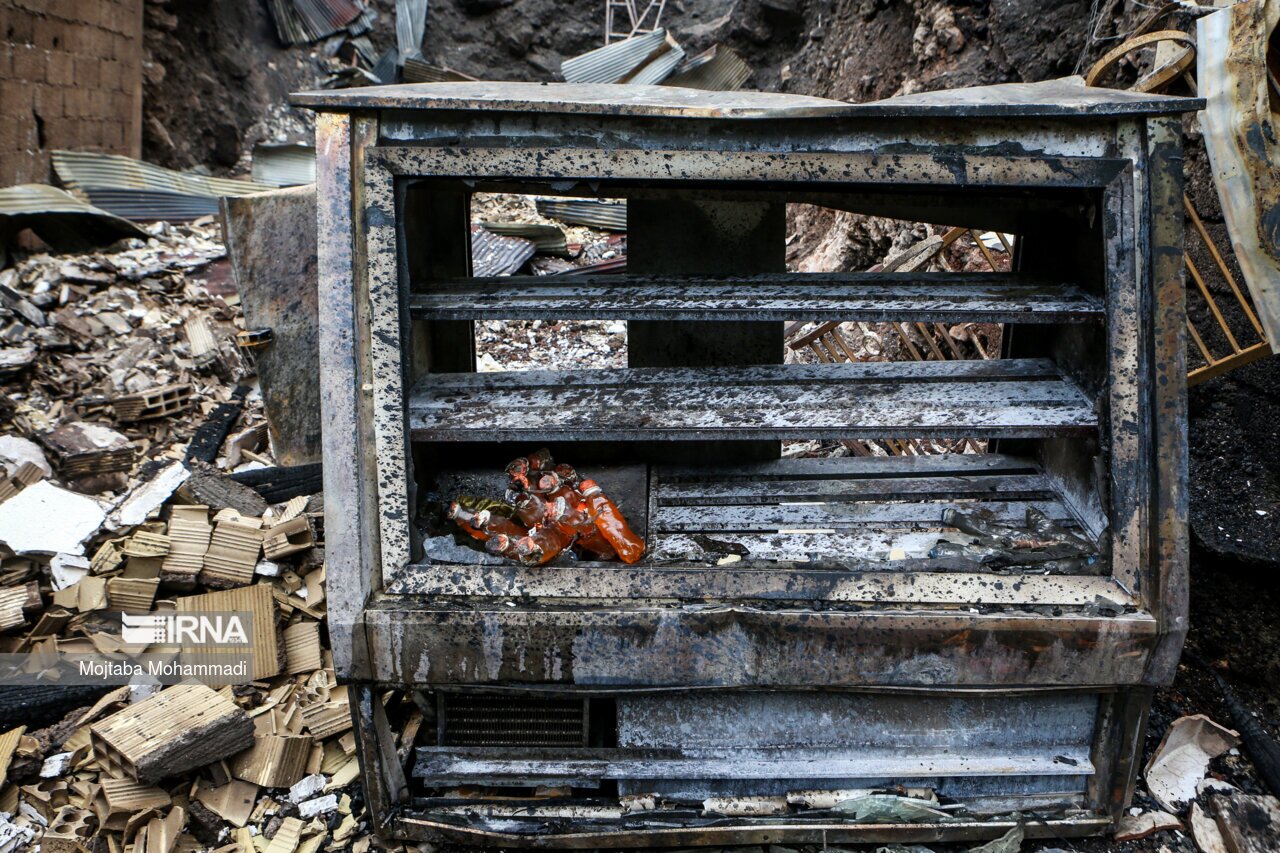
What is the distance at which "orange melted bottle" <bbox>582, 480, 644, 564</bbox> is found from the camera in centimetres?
218

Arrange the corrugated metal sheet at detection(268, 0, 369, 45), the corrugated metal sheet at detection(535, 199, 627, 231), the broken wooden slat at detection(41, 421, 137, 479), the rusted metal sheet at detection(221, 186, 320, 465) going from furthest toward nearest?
the corrugated metal sheet at detection(268, 0, 369, 45), the corrugated metal sheet at detection(535, 199, 627, 231), the broken wooden slat at detection(41, 421, 137, 479), the rusted metal sheet at detection(221, 186, 320, 465)

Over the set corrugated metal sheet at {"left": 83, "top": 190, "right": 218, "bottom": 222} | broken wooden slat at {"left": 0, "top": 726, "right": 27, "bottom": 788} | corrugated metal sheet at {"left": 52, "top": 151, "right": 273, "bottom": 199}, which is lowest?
broken wooden slat at {"left": 0, "top": 726, "right": 27, "bottom": 788}

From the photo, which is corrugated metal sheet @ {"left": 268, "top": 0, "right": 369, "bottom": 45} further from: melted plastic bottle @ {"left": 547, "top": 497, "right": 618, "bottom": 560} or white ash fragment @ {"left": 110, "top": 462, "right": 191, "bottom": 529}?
melted plastic bottle @ {"left": 547, "top": 497, "right": 618, "bottom": 560}

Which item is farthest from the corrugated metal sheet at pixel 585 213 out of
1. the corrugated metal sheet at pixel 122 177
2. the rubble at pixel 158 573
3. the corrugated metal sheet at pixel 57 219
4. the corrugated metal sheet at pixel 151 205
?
the rubble at pixel 158 573

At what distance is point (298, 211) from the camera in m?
3.78

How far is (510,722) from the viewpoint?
224 centimetres

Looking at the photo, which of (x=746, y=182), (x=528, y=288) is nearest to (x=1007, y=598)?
(x=746, y=182)

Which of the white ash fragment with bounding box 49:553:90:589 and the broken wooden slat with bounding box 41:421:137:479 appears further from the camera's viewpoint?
the broken wooden slat with bounding box 41:421:137:479

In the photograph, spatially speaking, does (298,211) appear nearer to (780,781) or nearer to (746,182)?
(746,182)

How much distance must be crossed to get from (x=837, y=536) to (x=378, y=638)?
1.16 metres

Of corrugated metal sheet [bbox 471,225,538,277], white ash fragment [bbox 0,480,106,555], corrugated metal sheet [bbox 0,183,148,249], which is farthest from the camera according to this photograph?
corrugated metal sheet [bbox 471,225,538,277]

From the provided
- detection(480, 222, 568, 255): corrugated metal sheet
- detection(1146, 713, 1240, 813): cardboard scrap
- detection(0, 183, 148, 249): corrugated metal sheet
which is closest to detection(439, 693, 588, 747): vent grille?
detection(1146, 713, 1240, 813): cardboard scrap

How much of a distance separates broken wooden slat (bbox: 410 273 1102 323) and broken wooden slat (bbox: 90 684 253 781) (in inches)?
54.8

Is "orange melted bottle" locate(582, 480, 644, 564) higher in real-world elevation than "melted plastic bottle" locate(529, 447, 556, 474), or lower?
lower
